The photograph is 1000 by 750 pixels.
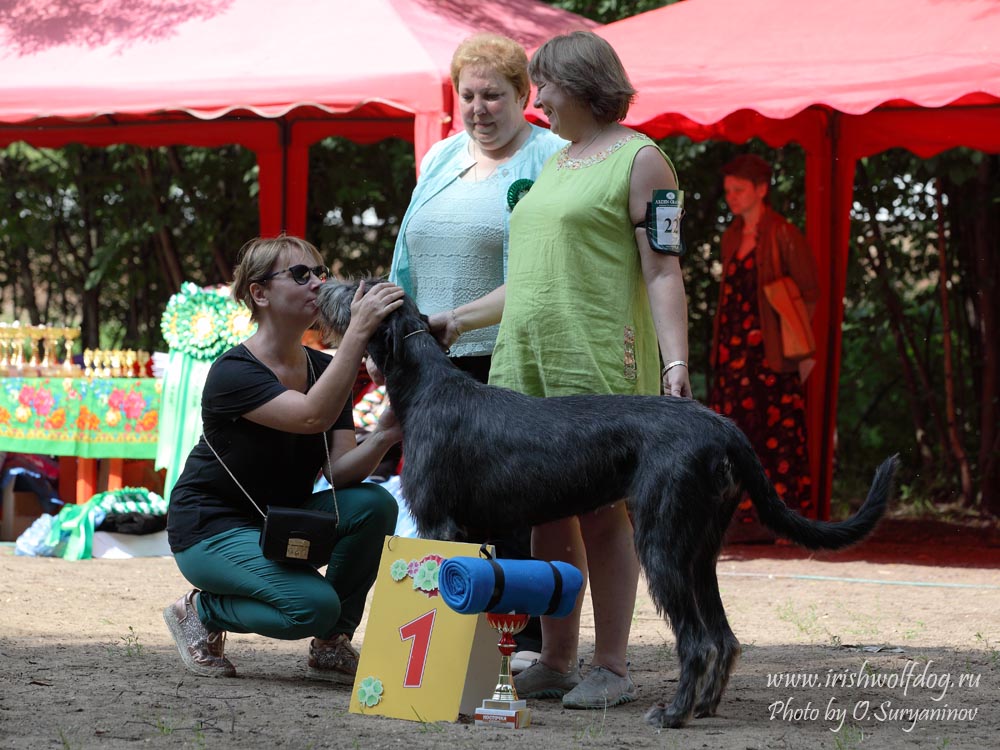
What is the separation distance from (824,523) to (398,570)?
1131mm

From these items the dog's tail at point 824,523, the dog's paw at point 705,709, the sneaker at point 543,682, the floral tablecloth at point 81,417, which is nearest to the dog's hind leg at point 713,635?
the dog's paw at point 705,709

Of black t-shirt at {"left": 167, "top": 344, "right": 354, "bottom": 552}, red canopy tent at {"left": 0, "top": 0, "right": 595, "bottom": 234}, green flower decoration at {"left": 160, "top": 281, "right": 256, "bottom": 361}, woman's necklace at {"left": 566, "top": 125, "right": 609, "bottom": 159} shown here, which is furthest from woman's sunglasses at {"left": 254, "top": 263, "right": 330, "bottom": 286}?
green flower decoration at {"left": 160, "top": 281, "right": 256, "bottom": 361}

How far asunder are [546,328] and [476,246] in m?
0.55

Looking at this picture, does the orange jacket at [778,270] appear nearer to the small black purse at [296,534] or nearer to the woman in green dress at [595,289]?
the woman in green dress at [595,289]

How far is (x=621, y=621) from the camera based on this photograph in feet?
12.6

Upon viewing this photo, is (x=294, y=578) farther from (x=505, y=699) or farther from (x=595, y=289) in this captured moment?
(x=595, y=289)

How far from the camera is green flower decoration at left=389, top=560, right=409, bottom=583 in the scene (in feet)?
11.8

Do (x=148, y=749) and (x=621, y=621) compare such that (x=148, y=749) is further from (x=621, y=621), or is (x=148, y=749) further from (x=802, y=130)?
(x=802, y=130)

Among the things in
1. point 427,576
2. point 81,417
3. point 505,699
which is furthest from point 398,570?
point 81,417

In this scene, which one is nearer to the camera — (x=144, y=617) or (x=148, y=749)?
(x=148, y=749)

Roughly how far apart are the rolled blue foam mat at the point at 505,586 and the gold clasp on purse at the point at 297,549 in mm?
760

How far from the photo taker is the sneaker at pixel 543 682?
3.98 meters

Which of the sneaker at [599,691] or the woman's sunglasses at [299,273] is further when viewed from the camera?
A: the woman's sunglasses at [299,273]

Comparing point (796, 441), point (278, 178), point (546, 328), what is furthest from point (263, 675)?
point (278, 178)
